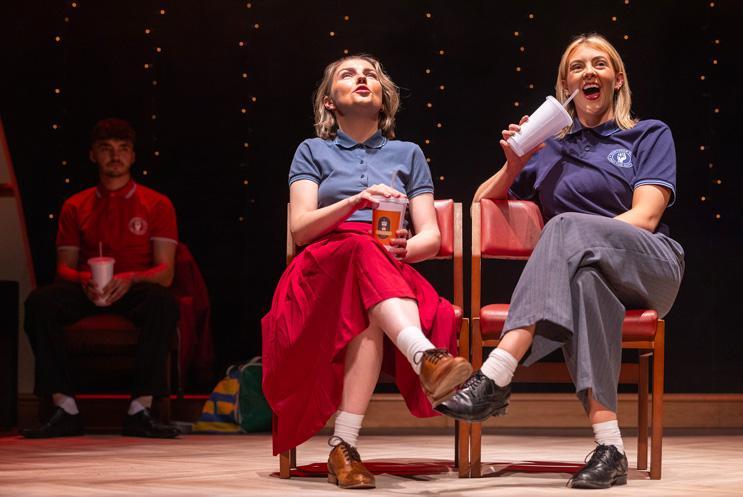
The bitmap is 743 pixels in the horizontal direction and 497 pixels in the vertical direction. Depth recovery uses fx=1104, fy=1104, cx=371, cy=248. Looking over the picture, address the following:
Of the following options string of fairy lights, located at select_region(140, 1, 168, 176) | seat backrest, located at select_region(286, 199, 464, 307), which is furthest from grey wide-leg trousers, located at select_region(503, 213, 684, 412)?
string of fairy lights, located at select_region(140, 1, 168, 176)

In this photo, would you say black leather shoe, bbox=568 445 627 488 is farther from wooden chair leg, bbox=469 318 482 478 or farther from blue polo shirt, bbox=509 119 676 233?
blue polo shirt, bbox=509 119 676 233

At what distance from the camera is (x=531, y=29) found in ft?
16.3

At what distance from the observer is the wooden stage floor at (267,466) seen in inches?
104

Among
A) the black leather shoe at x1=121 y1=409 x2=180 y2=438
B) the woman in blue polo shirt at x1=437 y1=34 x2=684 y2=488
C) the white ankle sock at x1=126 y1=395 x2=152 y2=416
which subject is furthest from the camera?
the white ankle sock at x1=126 y1=395 x2=152 y2=416

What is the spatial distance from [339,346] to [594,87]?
3.92ft

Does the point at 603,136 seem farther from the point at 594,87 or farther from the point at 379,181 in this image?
the point at 379,181

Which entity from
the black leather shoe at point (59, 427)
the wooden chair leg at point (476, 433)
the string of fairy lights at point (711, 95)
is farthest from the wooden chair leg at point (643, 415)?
the black leather shoe at point (59, 427)

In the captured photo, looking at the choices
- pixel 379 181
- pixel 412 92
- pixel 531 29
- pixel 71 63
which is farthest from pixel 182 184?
pixel 379 181

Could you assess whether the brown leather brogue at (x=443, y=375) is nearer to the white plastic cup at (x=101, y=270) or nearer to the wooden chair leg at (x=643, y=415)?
the wooden chair leg at (x=643, y=415)

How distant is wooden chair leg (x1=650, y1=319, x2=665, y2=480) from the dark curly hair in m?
2.68

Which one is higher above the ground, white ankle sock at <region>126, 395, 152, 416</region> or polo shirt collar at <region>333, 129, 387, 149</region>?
polo shirt collar at <region>333, 129, 387, 149</region>

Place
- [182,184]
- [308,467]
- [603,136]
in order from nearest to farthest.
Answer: [308,467]
[603,136]
[182,184]

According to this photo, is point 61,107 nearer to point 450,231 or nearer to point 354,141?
point 354,141

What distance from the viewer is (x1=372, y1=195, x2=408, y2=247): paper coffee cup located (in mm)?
2854
